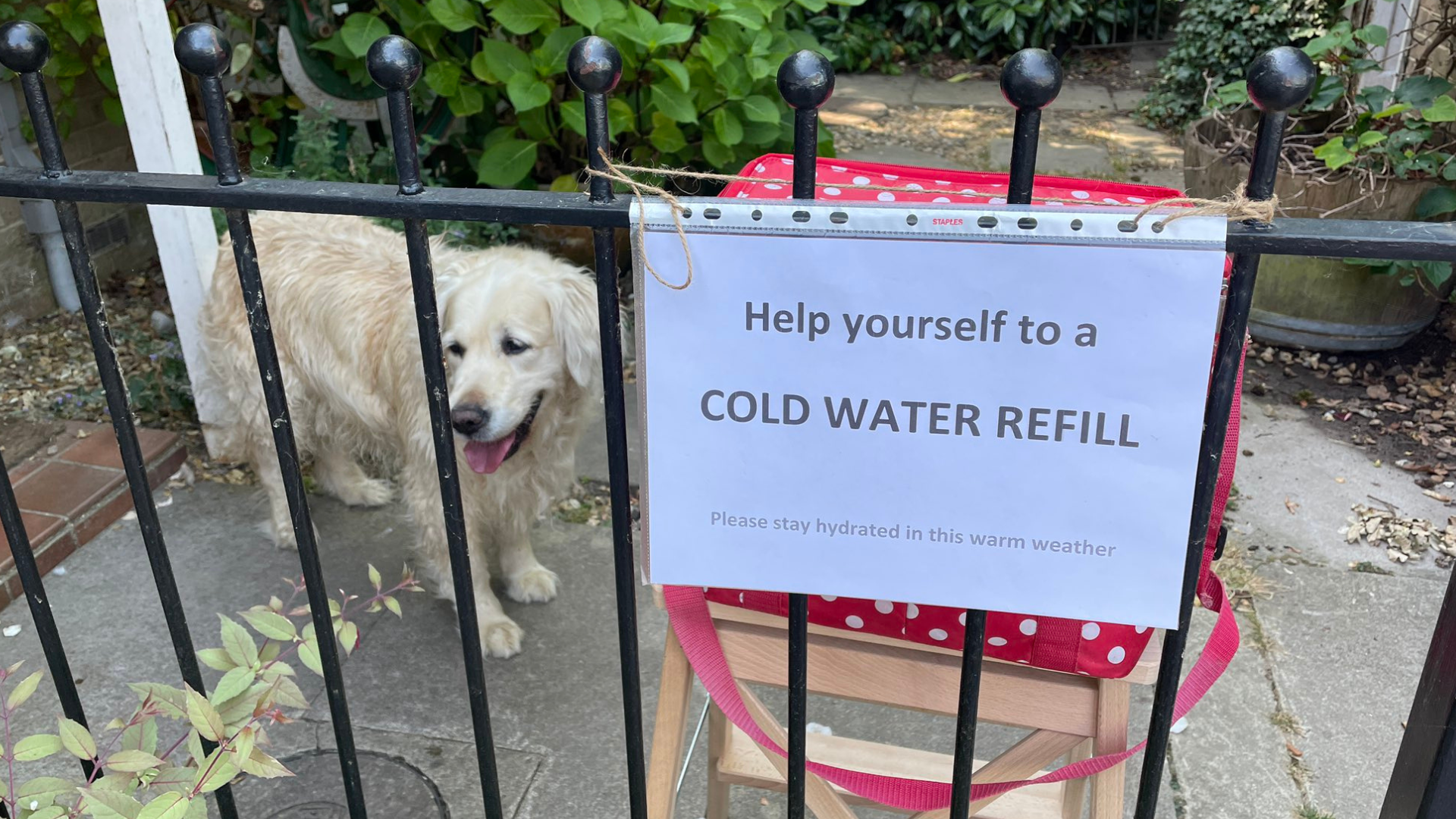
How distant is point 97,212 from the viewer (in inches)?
190

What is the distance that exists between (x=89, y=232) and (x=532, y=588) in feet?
10.2

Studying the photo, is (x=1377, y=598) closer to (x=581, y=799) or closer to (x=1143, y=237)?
(x=581, y=799)

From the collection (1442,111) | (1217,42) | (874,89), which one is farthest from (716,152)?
(874,89)

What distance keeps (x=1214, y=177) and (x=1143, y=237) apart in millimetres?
4092

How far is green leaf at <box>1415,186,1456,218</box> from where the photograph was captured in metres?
3.91

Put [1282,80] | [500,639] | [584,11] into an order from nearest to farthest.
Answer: [1282,80] → [500,639] → [584,11]

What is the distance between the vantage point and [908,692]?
1571 millimetres

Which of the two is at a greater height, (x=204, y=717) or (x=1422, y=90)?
(x=1422, y=90)

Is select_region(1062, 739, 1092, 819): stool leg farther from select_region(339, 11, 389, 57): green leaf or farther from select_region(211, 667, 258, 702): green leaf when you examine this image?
select_region(339, 11, 389, 57): green leaf

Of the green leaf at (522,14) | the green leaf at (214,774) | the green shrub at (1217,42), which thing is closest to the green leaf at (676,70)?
the green leaf at (522,14)

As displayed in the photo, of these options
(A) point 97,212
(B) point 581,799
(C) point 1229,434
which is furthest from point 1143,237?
(A) point 97,212

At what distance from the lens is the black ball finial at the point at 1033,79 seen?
101 cm

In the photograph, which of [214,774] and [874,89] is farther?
[874,89]

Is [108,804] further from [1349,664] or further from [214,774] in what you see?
[1349,664]
